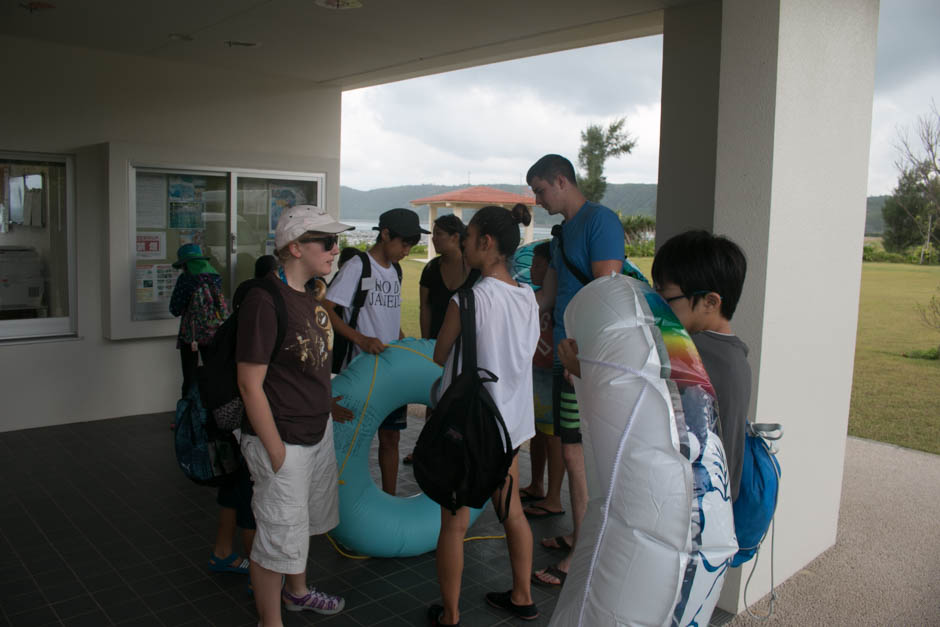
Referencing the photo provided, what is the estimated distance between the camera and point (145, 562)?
332cm

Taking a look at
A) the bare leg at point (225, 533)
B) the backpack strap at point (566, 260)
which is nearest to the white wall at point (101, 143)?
the bare leg at point (225, 533)

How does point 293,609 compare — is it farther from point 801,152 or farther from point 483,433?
point 801,152

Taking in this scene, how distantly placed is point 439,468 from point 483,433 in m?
0.21

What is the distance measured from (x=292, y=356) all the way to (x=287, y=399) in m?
0.15

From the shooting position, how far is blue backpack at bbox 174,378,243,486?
265 centimetres

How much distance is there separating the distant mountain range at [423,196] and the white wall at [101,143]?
132 ft

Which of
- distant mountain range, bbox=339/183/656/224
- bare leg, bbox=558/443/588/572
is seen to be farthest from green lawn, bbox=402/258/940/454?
distant mountain range, bbox=339/183/656/224

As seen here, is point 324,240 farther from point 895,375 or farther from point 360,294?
point 895,375

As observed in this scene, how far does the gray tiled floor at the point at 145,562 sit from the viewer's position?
2889 millimetres

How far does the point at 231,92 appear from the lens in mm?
6246

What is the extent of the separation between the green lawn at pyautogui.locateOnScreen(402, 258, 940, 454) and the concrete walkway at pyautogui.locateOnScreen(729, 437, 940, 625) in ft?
8.65

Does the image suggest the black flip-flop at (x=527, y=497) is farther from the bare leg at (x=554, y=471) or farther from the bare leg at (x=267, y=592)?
the bare leg at (x=267, y=592)

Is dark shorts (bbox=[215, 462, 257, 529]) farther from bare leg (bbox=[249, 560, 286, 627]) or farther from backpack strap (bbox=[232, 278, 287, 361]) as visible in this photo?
backpack strap (bbox=[232, 278, 287, 361])

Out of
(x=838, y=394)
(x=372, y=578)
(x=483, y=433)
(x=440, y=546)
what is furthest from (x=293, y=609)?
(x=838, y=394)
